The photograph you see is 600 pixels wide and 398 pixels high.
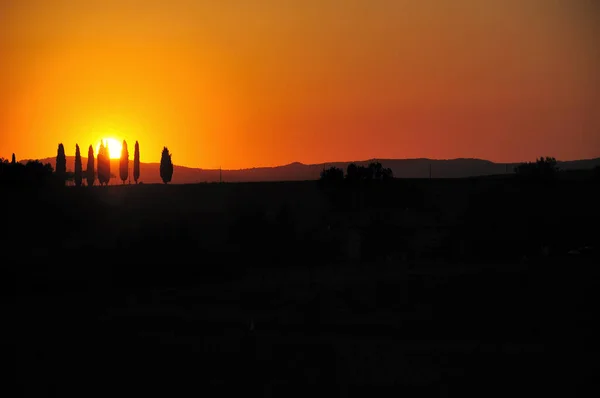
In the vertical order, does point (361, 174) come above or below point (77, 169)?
below

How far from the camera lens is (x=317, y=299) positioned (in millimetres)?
→ 46531

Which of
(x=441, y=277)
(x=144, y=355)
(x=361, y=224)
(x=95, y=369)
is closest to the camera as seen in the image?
(x=95, y=369)

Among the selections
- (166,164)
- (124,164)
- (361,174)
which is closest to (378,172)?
(361,174)

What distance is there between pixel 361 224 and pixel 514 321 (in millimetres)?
44691

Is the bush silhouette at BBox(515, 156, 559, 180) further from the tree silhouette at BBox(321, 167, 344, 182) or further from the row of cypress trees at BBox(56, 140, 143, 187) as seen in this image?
the row of cypress trees at BBox(56, 140, 143, 187)

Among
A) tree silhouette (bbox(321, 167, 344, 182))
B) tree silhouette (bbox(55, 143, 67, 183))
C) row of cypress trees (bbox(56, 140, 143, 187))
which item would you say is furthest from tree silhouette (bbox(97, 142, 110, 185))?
tree silhouette (bbox(321, 167, 344, 182))

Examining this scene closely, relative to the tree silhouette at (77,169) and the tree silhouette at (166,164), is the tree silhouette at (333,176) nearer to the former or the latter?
the tree silhouette at (166,164)

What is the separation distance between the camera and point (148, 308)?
4578 centimetres

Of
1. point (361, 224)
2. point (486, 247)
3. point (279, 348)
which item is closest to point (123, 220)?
point (361, 224)

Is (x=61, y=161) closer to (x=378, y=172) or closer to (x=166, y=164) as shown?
(x=166, y=164)

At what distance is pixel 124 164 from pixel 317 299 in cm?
9606

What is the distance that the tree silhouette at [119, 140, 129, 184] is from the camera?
137375mm

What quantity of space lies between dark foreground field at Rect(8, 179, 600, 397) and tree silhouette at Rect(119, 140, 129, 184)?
126 feet

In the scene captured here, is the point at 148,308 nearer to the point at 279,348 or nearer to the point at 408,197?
the point at 279,348
